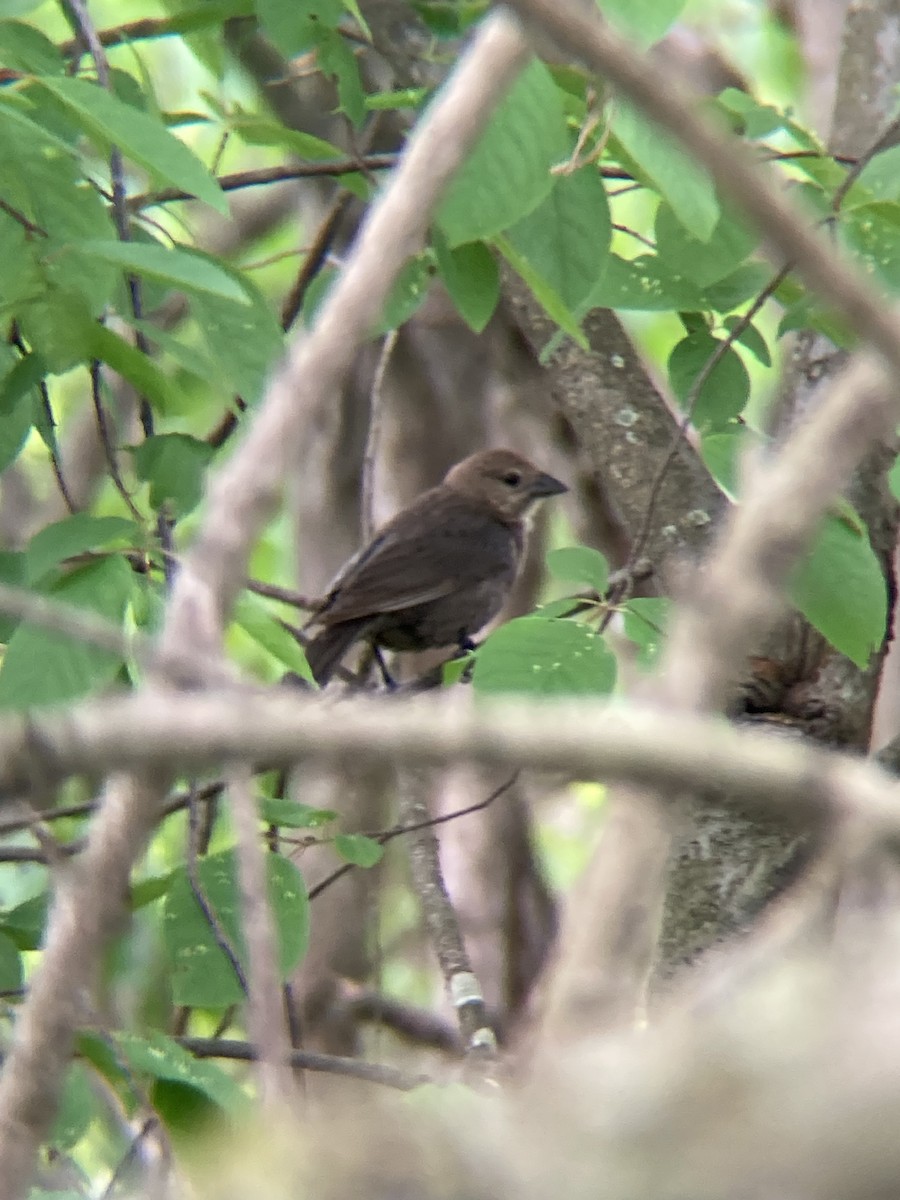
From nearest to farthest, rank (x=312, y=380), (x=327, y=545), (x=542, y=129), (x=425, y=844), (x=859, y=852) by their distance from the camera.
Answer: (x=859, y=852)
(x=312, y=380)
(x=542, y=129)
(x=425, y=844)
(x=327, y=545)

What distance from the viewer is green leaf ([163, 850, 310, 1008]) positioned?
2668mm

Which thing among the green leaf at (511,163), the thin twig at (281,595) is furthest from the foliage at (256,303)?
the thin twig at (281,595)

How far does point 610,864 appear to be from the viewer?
1131 mm

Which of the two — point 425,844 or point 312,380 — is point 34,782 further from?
point 425,844

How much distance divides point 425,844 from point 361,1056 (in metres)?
1.80

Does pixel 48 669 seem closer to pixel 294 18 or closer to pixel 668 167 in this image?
pixel 668 167

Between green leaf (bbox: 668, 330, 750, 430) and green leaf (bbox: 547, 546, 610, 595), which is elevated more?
green leaf (bbox: 668, 330, 750, 430)

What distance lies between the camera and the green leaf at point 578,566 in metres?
2.72

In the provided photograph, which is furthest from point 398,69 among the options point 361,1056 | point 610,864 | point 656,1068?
point 656,1068

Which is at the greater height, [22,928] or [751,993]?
[751,993]

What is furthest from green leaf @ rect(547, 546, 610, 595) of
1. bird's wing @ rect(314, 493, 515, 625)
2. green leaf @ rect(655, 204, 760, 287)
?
bird's wing @ rect(314, 493, 515, 625)

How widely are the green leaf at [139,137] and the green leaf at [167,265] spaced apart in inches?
3.5

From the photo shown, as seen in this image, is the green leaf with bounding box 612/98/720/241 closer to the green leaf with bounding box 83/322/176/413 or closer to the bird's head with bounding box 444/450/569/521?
the green leaf with bounding box 83/322/176/413

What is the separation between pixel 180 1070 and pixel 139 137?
4.00 ft
